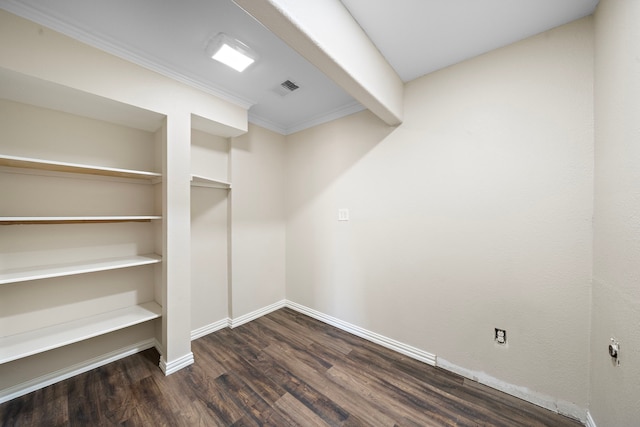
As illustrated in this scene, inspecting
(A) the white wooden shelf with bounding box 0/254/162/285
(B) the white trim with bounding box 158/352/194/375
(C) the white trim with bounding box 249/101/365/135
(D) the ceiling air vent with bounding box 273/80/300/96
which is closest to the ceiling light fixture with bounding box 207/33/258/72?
(D) the ceiling air vent with bounding box 273/80/300/96

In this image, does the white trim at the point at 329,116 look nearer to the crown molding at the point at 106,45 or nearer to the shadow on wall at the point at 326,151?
the shadow on wall at the point at 326,151

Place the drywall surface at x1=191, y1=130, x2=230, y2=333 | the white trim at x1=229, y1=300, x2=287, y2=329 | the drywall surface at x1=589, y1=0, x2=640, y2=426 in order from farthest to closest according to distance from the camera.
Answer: the white trim at x1=229, y1=300, x2=287, y2=329
the drywall surface at x1=191, y1=130, x2=230, y2=333
the drywall surface at x1=589, y1=0, x2=640, y2=426

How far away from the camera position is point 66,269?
158 cm

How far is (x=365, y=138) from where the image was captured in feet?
7.64

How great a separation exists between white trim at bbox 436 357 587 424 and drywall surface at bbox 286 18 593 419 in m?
0.02

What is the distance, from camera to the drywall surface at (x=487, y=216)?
4.51 feet

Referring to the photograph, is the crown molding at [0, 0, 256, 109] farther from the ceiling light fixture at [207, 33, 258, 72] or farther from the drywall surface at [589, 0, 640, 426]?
the drywall surface at [589, 0, 640, 426]

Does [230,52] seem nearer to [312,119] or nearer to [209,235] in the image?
[312,119]

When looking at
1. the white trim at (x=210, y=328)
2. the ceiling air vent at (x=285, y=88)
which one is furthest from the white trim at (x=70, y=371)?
the ceiling air vent at (x=285, y=88)

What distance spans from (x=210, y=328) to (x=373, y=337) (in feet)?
5.84

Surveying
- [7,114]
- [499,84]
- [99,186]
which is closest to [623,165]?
[499,84]

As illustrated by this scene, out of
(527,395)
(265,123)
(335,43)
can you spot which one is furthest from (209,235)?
(527,395)

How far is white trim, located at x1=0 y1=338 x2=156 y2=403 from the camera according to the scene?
5.06ft

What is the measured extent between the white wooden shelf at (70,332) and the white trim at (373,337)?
5.30 feet
